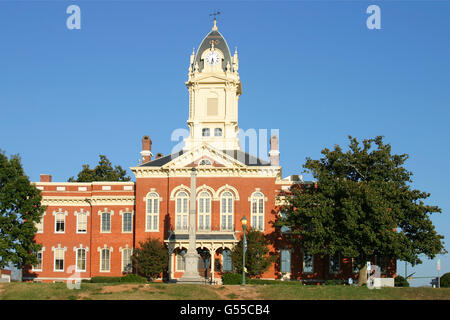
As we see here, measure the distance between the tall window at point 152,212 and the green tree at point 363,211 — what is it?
11.3m

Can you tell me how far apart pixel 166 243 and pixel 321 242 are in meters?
14.2

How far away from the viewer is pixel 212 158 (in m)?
64.7

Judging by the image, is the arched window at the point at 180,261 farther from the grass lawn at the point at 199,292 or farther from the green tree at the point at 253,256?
the grass lawn at the point at 199,292

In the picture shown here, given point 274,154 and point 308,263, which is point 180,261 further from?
point 274,154

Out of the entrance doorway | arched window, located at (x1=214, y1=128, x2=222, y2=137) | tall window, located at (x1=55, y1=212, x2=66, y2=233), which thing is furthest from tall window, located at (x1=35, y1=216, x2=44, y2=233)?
arched window, located at (x1=214, y1=128, x2=222, y2=137)

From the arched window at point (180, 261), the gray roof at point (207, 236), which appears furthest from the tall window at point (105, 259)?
the gray roof at point (207, 236)

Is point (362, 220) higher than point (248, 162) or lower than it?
lower

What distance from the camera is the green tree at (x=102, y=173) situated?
93.4 m

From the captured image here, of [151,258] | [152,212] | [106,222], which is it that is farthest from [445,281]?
[106,222]

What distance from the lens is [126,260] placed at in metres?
67.4

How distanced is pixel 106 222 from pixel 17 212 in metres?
8.89

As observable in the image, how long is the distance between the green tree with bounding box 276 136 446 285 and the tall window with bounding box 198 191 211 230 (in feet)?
21.6
